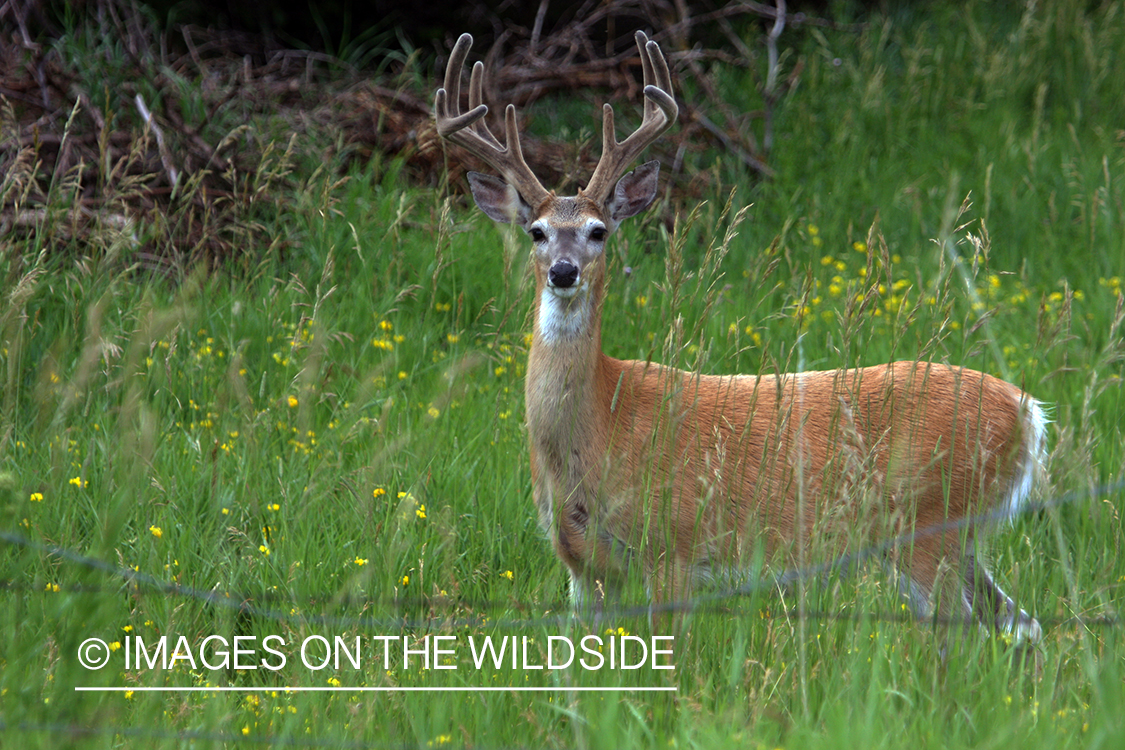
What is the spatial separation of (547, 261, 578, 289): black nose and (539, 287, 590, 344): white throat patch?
0.28ft

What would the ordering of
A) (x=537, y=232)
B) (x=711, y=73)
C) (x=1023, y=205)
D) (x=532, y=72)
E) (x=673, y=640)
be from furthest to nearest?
(x=711, y=73), (x=532, y=72), (x=1023, y=205), (x=537, y=232), (x=673, y=640)

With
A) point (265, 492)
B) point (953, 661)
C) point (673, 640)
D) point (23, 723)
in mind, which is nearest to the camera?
point (23, 723)

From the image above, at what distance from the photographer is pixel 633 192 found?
4.52 m

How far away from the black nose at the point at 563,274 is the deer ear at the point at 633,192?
648mm

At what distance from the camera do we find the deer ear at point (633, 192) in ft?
14.6

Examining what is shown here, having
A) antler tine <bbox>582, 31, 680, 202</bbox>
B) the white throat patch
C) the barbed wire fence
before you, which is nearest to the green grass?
the barbed wire fence

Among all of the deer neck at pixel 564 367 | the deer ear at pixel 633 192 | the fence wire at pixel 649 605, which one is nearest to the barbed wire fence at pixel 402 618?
the fence wire at pixel 649 605

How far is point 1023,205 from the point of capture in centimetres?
689

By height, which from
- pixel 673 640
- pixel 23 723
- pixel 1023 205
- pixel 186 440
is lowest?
pixel 23 723

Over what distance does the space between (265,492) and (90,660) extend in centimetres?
106

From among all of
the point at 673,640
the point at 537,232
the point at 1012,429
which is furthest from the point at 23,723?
the point at 1012,429

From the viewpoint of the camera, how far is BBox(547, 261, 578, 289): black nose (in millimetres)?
3838

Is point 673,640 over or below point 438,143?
below

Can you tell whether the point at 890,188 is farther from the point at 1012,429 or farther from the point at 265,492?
the point at 265,492
